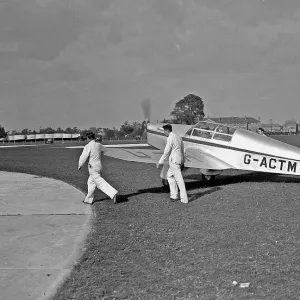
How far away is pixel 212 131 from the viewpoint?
1357 cm

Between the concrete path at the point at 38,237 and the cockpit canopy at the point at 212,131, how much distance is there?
14.9ft

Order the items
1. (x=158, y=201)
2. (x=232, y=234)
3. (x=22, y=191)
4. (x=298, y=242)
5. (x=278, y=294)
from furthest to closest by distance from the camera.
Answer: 1. (x=22, y=191)
2. (x=158, y=201)
3. (x=232, y=234)
4. (x=298, y=242)
5. (x=278, y=294)

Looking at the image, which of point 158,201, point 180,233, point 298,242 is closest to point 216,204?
point 158,201

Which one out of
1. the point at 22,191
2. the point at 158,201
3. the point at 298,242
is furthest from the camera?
the point at 22,191

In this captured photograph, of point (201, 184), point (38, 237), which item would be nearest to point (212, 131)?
point (201, 184)

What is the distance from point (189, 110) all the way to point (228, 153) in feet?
60.2

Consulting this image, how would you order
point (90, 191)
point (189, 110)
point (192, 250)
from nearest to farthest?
point (192, 250)
point (90, 191)
point (189, 110)

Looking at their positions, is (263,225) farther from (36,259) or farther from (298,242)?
(36,259)

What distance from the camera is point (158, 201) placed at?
10.0 meters

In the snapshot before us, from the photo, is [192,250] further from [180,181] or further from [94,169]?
[94,169]

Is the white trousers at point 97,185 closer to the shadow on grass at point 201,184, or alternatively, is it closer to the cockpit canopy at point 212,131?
the shadow on grass at point 201,184

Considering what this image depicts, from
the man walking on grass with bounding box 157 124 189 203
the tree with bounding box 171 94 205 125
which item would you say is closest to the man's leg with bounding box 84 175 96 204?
the man walking on grass with bounding box 157 124 189 203

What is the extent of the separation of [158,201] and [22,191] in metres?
4.24

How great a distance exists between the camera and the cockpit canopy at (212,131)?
13247mm
